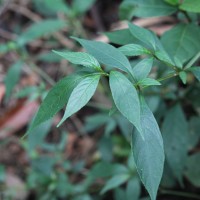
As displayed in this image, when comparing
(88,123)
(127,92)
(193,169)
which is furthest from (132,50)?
(88,123)

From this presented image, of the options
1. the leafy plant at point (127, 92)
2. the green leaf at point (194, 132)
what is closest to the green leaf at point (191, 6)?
the leafy plant at point (127, 92)

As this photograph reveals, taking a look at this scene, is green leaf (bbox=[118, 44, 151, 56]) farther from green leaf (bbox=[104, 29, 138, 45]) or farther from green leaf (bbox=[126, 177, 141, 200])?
green leaf (bbox=[126, 177, 141, 200])

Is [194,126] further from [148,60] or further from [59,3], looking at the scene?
[59,3]

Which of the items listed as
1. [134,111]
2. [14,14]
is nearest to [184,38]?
[134,111]

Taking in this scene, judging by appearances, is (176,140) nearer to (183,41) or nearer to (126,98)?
(183,41)

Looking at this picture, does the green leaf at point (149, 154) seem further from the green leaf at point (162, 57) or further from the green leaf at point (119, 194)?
the green leaf at point (119, 194)
